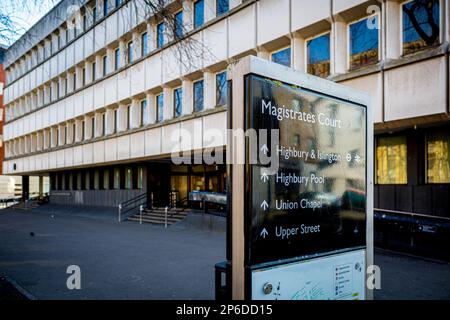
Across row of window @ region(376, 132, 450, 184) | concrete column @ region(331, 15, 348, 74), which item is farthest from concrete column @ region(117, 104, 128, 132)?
row of window @ region(376, 132, 450, 184)

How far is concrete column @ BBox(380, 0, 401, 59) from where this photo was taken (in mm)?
11273

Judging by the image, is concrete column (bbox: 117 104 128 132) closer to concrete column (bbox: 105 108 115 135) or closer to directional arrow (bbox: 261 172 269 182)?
concrete column (bbox: 105 108 115 135)

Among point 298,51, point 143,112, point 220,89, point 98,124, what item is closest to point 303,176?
point 298,51

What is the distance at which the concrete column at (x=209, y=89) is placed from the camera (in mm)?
17906

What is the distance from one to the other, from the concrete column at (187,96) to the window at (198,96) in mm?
195

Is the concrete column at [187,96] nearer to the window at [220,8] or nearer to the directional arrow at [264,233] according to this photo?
the window at [220,8]

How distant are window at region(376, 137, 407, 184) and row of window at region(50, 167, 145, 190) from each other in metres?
15.8

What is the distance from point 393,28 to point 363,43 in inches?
47.8

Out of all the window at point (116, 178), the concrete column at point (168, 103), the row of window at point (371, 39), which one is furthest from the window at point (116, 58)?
the row of window at point (371, 39)

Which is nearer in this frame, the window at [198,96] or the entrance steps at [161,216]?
the window at [198,96]

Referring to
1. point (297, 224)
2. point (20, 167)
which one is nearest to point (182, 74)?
point (297, 224)

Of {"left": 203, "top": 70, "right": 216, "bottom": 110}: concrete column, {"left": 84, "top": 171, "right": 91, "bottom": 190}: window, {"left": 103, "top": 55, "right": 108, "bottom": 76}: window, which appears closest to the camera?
{"left": 203, "top": 70, "right": 216, "bottom": 110}: concrete column

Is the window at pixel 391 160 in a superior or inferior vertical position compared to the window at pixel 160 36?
inferior
